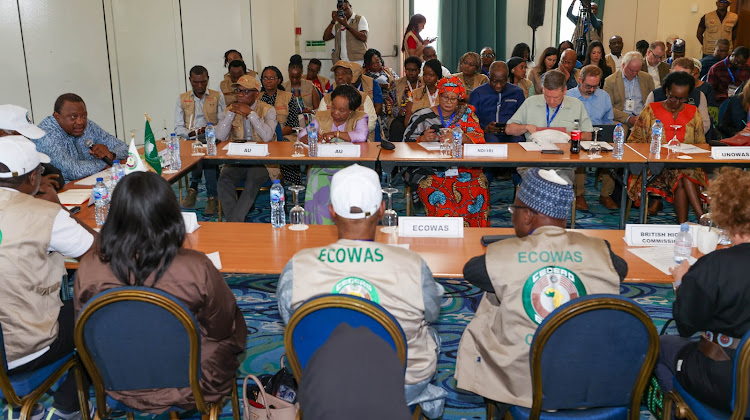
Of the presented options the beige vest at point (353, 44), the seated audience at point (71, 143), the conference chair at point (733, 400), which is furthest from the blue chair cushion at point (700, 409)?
the beige vest at point (353, 44)

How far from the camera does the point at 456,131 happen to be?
15.9 feet

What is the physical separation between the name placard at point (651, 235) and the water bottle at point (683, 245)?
0.39ft

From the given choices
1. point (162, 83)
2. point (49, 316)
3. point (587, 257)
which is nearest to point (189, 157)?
point (49, 316)

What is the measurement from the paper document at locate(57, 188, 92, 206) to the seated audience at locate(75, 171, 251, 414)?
1688 millimetres

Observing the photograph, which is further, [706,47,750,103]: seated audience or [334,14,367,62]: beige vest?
[334,14,367,62]: beige vest

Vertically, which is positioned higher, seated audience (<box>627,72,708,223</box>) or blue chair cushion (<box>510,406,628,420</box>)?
seated audience (<box>627,72,708,223</box>)

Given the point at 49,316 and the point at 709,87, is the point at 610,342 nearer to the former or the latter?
the point at 49,316

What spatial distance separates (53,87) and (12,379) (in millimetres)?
5196

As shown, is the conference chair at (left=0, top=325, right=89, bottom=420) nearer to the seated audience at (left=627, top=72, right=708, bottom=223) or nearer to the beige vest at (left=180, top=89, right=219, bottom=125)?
the beige vest at (left=180, top=89, right=219, bottom=125)

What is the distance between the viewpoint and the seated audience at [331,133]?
192 inches

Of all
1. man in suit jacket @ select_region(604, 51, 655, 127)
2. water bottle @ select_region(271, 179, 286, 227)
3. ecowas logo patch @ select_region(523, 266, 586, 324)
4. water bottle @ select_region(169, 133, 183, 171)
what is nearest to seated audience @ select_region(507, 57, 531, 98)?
man in suit jacket @ select_region(604, 51, 655, 127)

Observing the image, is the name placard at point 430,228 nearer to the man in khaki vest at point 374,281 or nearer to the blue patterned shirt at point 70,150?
the man in khaki vest at point 374,281

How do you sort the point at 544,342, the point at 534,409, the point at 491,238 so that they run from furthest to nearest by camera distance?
1. the point at 491,238
2. the point at 534,409
3. the point at 544,342

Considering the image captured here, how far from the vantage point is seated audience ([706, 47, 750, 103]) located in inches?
312
